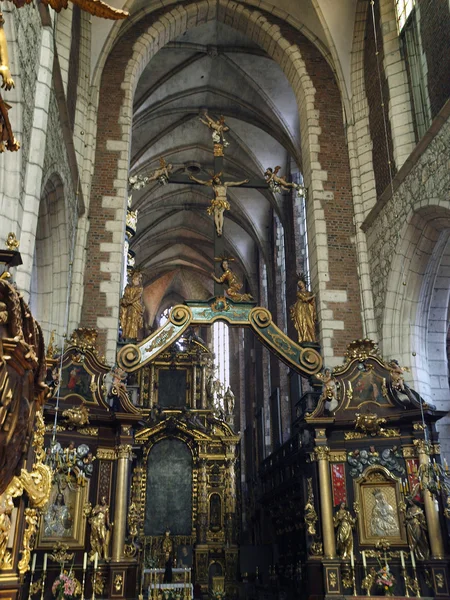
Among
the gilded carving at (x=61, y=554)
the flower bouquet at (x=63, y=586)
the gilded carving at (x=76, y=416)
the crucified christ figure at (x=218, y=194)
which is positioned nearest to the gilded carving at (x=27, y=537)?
the flower bouquet at (x=63, y=586)

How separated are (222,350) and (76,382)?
788 inches

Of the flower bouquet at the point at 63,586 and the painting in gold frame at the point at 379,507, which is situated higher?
the painting in gold frame at the point at 379,507

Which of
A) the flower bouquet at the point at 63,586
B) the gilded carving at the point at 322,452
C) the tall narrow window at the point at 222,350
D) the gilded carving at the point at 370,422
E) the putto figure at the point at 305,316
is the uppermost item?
the tall narrow window at the point at 222,350

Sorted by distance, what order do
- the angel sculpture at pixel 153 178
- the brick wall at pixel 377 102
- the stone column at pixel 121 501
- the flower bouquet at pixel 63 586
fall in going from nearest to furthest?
1. the flower bouquet at pixel 63 586
2. the stone column at pixel 121 501
3. the brick wall at pixel 377 102
4. the angel sculpture at pixel 153 178

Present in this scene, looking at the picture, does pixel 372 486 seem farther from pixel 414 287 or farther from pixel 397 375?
pixel 414 287

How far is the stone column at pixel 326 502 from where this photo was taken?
31.4 feet

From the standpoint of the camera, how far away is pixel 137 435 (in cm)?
1938

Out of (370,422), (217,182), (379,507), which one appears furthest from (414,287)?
(217,182)

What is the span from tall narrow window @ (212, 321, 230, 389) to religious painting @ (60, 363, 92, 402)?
18496 mm

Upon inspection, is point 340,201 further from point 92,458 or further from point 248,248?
point 248,248

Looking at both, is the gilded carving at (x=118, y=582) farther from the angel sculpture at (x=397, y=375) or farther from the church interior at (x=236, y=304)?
the angel sculpture at (x=397, y=375)

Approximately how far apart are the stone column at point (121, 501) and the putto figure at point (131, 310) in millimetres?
2602

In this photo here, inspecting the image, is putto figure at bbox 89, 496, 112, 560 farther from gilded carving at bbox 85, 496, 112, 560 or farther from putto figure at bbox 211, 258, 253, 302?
putto figure at bbox 211, 258, 253, 302

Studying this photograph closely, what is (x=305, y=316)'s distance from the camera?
12047 mm
